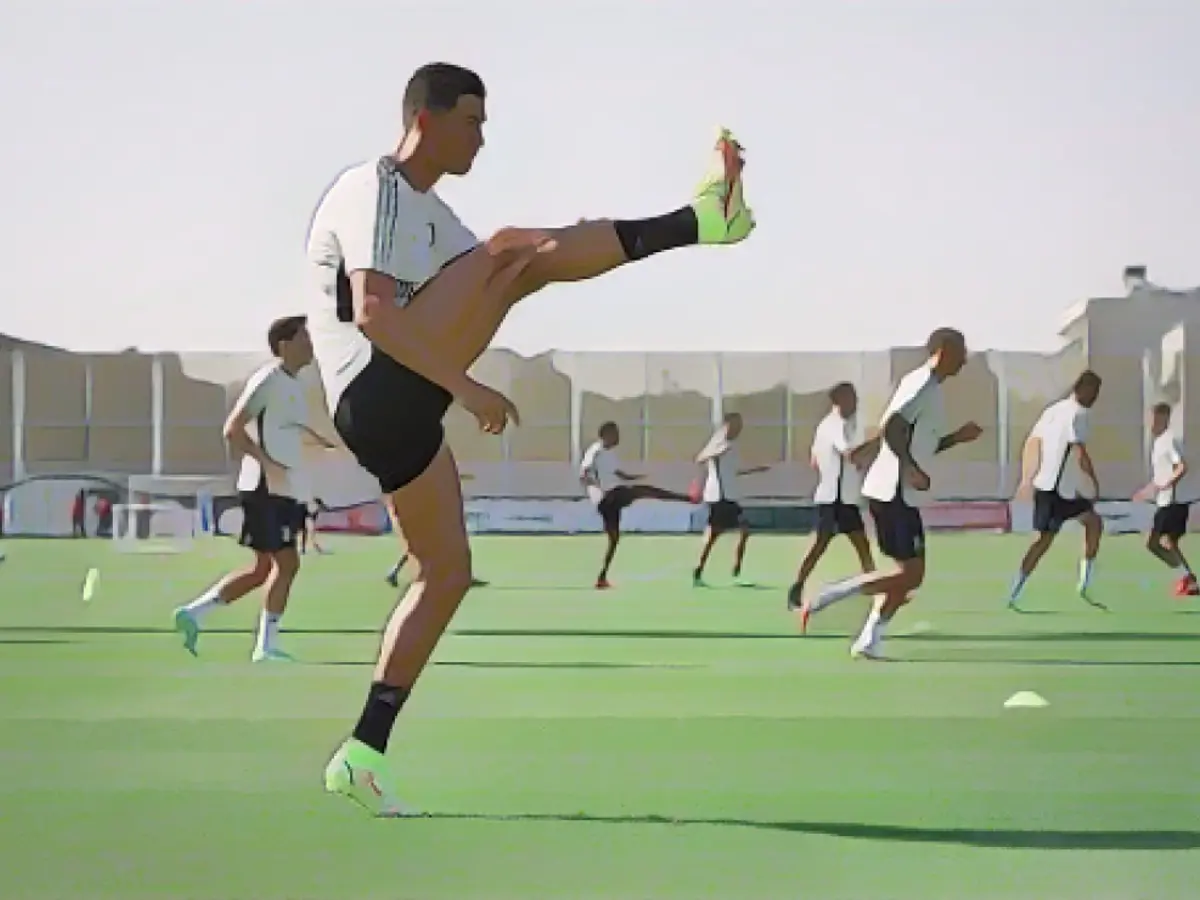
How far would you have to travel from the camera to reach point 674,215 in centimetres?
684

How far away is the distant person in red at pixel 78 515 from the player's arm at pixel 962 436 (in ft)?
106

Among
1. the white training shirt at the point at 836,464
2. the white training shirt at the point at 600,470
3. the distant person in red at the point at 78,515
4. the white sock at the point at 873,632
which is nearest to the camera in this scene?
the white sock at the point at 873,632

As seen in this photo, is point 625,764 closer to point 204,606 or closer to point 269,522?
point 269,522

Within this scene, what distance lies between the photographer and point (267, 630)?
41.7 feet

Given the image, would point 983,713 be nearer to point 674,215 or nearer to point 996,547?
point 674,215

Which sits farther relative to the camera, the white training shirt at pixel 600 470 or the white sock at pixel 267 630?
the white training shirt at pixel 600 470

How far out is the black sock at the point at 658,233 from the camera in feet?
21.8

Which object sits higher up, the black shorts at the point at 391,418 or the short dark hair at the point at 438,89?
the short dark hair at the point at 438,89

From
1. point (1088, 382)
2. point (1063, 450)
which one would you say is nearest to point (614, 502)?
point (1063, 450)

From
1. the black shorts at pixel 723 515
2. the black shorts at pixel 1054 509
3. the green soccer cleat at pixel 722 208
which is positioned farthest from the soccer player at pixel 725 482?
the green soccer cleat at pixel 722 208

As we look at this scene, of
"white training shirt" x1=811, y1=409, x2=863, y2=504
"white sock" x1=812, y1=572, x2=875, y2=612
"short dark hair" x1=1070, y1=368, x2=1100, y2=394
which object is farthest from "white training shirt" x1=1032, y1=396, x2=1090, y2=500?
"white sock" x1=812, y1=572, x2=875, y2=612

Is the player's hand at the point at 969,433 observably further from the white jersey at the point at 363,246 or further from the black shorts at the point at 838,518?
the white jersey at the point at 363,246

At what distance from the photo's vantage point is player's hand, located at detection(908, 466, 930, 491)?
12703 millimetres

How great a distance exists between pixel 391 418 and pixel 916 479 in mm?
6672
